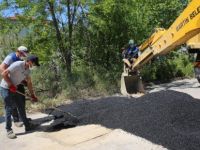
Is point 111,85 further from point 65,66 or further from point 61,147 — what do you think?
point 61,147

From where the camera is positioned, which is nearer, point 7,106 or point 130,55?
point 7,106

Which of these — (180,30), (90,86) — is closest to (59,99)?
(90,86)

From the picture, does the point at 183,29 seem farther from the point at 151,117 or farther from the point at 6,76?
the point at 6,76

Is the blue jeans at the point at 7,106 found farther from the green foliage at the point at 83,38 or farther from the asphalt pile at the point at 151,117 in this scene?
the green foliage at the point at 83,38

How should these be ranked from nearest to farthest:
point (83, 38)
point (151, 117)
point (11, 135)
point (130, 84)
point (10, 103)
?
point (151, 117) < point (11, 135) < point (10, 103) < point (130, 84) < point (83, 38)

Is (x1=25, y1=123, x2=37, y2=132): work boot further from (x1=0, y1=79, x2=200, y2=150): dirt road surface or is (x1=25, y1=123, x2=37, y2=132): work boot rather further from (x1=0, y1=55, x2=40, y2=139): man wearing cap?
(x1=0, y1=55, x2=40, y2=139): man wearing cap

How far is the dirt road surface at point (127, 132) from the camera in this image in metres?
7.35

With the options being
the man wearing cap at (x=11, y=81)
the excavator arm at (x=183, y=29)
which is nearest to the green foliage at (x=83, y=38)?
the man wearing cap at (x=11, y=81)

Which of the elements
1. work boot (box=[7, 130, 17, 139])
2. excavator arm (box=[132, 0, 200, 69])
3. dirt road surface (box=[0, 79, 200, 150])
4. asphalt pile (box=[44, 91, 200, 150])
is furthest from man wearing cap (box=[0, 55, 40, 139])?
excavator arm (box=[132, 0, 200, 69])

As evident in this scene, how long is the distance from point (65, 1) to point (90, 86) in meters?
3.95

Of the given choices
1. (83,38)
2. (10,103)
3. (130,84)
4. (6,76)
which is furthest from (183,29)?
(83,38)

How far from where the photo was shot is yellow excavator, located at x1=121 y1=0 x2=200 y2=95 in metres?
6.65

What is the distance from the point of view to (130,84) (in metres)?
14.5

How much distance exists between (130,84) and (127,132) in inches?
257
